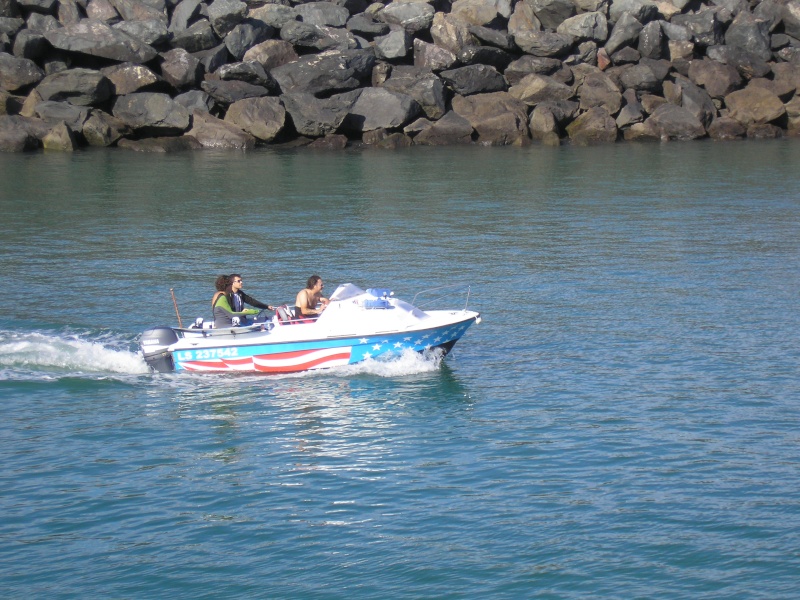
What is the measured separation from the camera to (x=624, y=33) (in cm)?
5566

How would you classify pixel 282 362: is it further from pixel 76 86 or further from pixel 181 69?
pixel 181 69

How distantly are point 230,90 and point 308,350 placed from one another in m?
34.7

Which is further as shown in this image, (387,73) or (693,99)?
(693,99)

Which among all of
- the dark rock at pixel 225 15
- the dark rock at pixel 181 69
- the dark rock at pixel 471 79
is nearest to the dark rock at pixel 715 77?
the dark rock at pixel 471 79

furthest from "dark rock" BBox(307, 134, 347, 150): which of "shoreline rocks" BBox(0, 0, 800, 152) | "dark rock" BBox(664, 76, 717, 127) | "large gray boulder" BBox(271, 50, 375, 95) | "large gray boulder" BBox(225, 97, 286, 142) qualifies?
"dark rock" BBox(664, 76, 717, 127)

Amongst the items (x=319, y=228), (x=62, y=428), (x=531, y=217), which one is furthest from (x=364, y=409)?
(x=531, y=217)

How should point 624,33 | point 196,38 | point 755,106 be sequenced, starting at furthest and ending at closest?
point 624,33 < point 755,106 < point 196,38

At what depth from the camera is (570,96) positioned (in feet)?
176

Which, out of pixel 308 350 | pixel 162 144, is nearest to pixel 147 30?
pixel 162 144

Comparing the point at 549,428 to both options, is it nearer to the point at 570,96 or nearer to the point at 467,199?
the point at 467,199

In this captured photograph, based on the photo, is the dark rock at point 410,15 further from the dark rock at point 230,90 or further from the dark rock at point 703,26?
the dark rock at point 703,26

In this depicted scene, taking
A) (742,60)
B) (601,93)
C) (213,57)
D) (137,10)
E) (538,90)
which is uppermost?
(137,10)

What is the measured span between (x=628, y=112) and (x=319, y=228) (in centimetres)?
2719

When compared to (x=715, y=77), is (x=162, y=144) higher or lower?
lower
